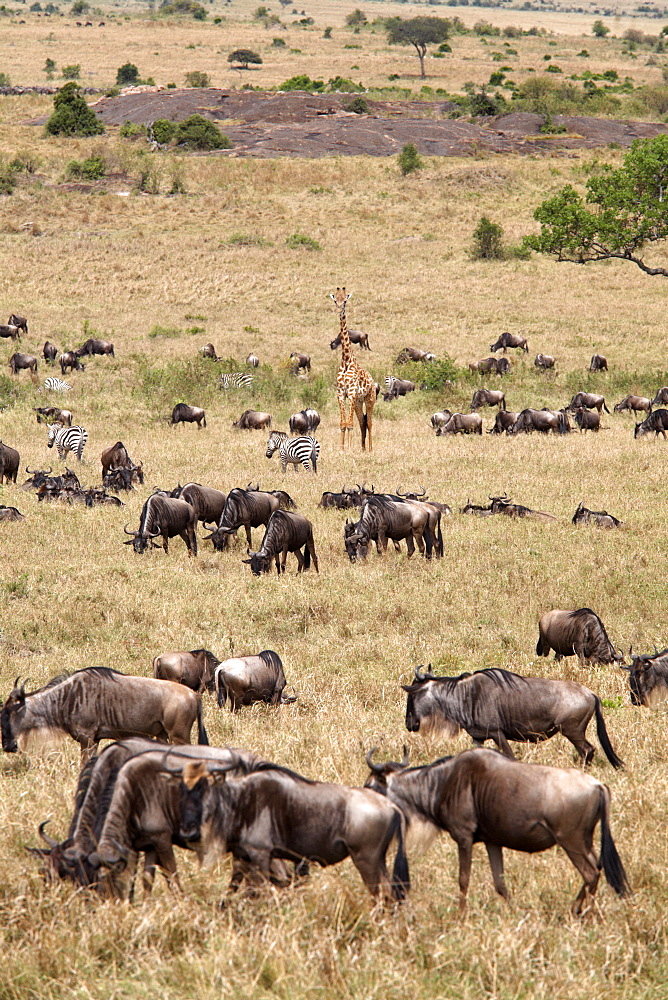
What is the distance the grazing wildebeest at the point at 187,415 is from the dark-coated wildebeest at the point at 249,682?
17.9 metres

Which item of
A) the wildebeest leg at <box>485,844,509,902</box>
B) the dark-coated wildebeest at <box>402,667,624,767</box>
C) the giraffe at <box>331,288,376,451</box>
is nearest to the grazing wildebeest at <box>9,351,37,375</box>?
the giraffe at <box>331,288,376,451</box>

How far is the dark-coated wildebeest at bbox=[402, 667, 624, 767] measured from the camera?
283 inches

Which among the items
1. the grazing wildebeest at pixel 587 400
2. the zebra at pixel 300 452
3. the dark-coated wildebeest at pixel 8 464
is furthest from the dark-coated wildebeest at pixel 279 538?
the grazing wildebeest at pixel 587 400

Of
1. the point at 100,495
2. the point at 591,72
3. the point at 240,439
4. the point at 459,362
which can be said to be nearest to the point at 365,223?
the point at 459,362

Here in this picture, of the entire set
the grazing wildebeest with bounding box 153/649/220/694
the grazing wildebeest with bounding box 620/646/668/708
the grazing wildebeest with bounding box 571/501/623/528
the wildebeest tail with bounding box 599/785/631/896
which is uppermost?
the wildebeest tail with bounding box 599/785/631/896

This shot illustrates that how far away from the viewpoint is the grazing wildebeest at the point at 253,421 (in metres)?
25.9

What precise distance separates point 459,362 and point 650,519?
Result: 1801cm

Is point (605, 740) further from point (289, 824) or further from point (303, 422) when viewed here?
point (303, 422)

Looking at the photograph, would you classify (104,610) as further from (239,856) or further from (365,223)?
(365,223)

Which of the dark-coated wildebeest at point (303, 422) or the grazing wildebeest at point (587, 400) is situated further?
the grazing wildebeest at point (587, 400)

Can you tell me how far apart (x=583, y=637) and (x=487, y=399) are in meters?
19.3

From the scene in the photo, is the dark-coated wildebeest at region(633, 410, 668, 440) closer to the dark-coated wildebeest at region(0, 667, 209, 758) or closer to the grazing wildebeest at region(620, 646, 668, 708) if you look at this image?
the grazing wildebeest at region(620, 646, 668, 708)

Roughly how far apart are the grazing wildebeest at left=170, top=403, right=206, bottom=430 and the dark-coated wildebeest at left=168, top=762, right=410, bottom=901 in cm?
2150

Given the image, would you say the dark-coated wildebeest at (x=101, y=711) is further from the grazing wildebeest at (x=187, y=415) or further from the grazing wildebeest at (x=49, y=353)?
the grazing wildebeest at (x=49, y=353)
